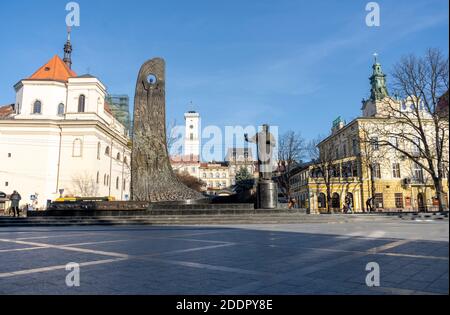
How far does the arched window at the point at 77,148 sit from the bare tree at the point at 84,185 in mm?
3346

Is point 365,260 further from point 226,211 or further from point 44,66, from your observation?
point 44,66

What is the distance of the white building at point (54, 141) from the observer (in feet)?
152

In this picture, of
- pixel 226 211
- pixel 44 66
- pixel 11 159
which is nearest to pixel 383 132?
pixel 226 211

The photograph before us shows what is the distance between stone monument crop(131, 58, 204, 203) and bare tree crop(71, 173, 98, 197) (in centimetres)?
3298

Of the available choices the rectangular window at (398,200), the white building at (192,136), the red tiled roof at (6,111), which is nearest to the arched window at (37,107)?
the red tiled roof at (6,111)

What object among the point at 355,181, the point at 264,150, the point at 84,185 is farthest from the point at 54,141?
the point at 355,181

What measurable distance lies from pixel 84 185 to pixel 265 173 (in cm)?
3663

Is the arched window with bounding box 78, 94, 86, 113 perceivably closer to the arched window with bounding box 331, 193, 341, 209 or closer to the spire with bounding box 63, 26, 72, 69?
the spire with bounding box 63, 26, 72, 69

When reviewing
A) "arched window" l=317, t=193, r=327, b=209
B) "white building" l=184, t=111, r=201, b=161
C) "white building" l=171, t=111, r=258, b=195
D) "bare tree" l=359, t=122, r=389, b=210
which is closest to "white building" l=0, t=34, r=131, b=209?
"arched window" l=317, t=193, r=327, b=209

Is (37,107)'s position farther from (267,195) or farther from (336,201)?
(336,201)

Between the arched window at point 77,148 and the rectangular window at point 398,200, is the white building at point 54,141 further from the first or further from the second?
the rectangular window at point 398,200

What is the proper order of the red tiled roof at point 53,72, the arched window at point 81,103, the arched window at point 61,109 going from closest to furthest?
→ the arched window at point 81,103 → the arched window at point 61,109 → the red tiled roof at point 53,72

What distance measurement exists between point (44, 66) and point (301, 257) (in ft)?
202

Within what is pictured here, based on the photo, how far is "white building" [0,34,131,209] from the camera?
46.5 metres
